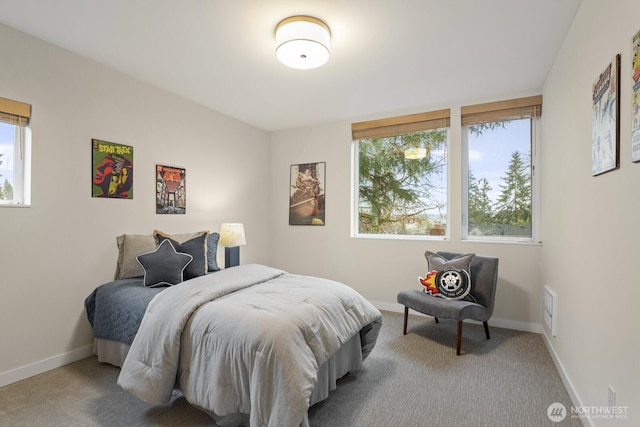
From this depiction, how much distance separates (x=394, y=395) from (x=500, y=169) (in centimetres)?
275

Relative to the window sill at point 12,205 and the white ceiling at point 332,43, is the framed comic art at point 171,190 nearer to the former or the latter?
the white ceiling at point 332,43

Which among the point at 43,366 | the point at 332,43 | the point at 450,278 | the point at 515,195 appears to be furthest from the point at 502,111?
the point at 43,366

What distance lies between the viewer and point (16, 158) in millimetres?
2443

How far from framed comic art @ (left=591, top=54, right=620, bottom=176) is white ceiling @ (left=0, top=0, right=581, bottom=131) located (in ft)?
2.44

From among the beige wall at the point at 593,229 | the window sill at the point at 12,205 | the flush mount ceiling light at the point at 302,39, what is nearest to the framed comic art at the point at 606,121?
the beige wall at the point at 593,229

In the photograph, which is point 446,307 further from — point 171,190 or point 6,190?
point 6,190

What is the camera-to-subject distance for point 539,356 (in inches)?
109

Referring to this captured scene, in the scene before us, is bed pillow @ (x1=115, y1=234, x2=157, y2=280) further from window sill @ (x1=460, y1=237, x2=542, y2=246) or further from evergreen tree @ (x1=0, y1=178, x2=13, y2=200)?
window sill @ (x1=460, y1=237, x2=542, y2=246)

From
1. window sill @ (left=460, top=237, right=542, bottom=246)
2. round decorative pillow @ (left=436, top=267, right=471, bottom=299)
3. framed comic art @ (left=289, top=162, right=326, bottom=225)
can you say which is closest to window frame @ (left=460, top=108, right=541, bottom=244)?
window sill @ (left=460, top=237, right=542, bottom=246)

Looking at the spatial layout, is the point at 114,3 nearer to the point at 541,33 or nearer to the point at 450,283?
the point at 541,33

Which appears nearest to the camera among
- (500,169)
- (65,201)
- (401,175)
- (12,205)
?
(12,205)

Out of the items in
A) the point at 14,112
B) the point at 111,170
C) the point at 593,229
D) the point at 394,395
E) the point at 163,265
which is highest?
the point at 14,112

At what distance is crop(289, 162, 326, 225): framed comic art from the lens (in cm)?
463

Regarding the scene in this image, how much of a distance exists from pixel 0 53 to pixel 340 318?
3055 millimetres
